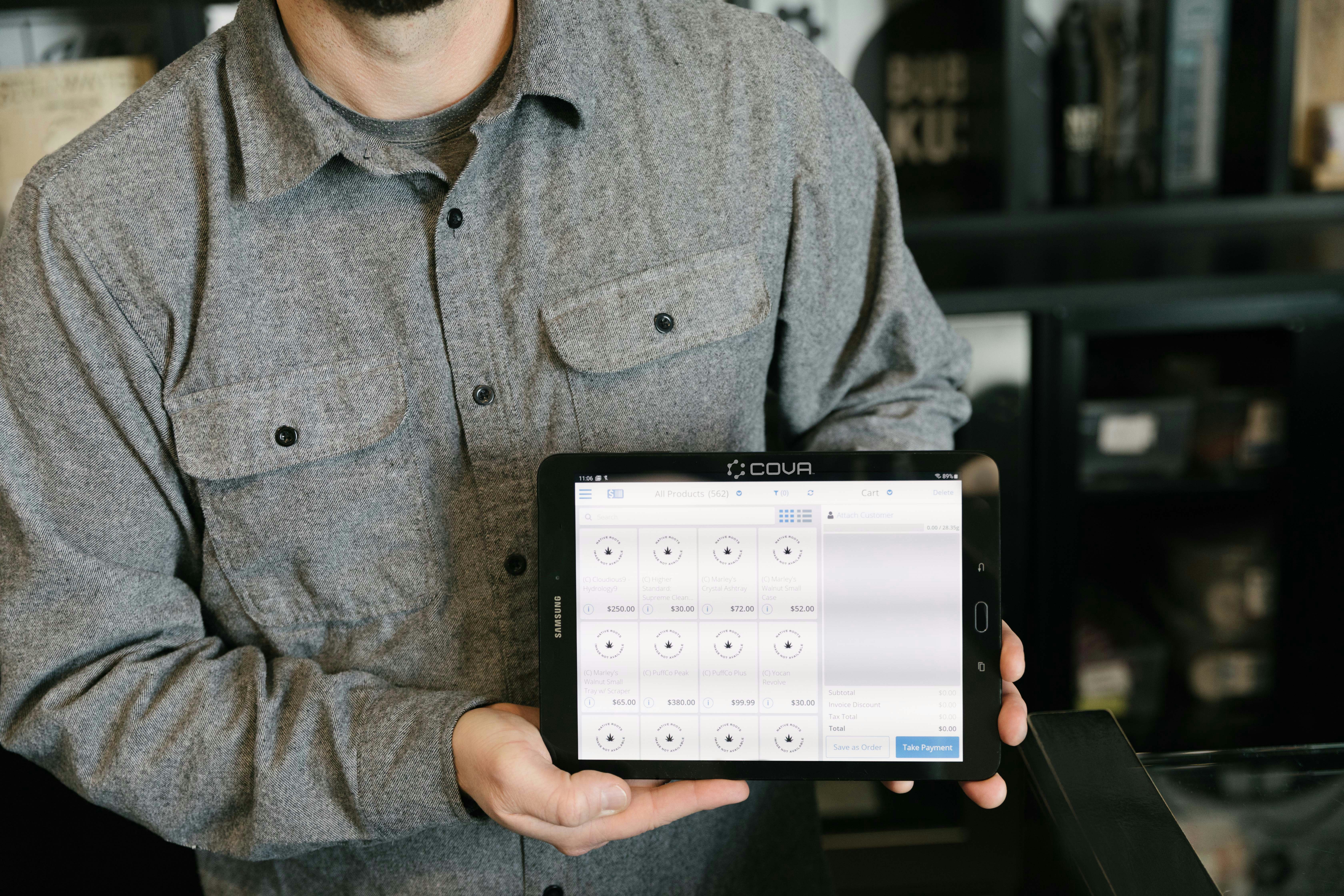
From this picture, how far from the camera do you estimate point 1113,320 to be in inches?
62.0

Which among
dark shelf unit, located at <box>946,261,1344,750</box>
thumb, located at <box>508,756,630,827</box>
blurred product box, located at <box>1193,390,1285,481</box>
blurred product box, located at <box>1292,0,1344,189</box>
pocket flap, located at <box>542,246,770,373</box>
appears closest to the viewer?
thumb, located at <box>508,756,630,827</box>

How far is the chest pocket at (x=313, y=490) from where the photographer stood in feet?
2.58

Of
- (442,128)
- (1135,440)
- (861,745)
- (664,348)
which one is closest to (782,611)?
(861,745)

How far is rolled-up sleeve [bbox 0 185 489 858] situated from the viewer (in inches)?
30.1

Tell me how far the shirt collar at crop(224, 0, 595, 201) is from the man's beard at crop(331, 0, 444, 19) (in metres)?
0.08

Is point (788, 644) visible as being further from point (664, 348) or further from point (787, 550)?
point (664, 348)

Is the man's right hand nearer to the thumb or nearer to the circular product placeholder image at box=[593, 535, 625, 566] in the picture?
the thumb

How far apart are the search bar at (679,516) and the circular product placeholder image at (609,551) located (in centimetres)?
1

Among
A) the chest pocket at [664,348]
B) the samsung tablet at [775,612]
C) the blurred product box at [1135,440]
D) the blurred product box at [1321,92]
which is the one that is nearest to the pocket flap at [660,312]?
the chest pocket at [664,348]

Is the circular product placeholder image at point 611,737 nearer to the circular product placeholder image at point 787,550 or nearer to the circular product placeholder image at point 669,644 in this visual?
the circular product placeholder image at point 669,644

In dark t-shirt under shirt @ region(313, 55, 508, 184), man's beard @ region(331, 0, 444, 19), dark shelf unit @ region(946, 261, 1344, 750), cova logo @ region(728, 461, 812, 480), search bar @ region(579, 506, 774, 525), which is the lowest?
dark shelf unit @ region(946, 261, 1344, 750)

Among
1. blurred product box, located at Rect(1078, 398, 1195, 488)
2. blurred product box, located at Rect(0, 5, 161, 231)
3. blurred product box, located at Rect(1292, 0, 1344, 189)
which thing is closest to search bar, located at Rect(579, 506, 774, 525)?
blurred product box, located at Rect(1078, 398, 1195, 488)

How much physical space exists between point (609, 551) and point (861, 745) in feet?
0.71

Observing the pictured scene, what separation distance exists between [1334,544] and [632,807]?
4.72 feet
